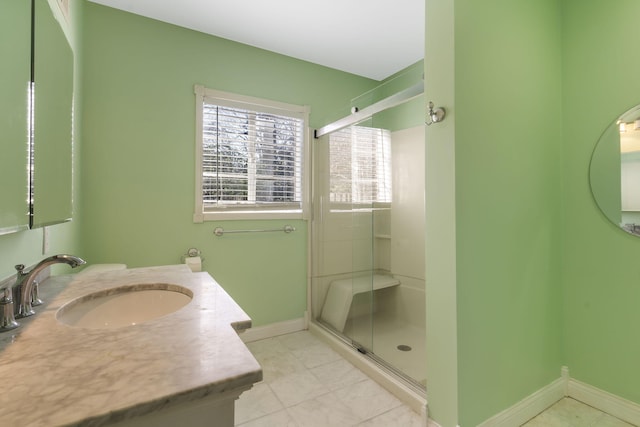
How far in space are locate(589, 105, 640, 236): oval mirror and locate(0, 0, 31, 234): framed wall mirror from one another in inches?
103

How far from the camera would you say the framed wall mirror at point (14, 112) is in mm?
799

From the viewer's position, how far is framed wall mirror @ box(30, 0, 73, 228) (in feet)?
3.31

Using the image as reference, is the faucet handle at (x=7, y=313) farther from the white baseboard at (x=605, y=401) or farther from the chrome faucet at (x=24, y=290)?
the white baseboard at (x=605, y=401)

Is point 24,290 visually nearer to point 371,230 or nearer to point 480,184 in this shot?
point 480,184

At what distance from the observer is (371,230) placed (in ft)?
8.36

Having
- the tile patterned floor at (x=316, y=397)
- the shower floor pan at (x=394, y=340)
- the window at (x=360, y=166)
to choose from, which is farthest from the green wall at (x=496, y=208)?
the window at (x=360, y=166)

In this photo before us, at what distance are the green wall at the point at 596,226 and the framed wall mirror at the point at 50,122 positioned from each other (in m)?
2.64

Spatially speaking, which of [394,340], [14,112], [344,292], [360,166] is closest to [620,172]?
[360,166]

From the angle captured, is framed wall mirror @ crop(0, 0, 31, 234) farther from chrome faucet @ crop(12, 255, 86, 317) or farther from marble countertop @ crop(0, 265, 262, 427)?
marble countertop @ crop(0, 265, 262, 427)

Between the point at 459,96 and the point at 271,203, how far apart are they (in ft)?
5.82

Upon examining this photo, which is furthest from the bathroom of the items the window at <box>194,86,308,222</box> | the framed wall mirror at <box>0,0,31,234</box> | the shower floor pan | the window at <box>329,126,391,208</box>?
the window at <box>329,126,391,208</box>

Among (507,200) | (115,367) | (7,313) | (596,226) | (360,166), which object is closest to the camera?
(115,367)

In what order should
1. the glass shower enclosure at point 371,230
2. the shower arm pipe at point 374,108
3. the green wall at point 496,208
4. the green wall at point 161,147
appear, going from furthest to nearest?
the glass shower enclosure at point 371,230, the green wall at point 161,147, the shower arm pipe at point 374,108, the green wall at point 496,208

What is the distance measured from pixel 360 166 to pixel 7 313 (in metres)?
2.29
